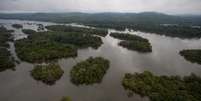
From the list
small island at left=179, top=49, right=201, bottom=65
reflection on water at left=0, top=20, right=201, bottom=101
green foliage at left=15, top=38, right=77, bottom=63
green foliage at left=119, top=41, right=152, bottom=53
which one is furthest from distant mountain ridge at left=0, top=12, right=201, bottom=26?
reflection on water at left=0, top=20, right=201, bottom=101

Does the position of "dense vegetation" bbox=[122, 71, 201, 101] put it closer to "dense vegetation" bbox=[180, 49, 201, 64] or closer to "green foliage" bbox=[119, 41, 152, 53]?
"dense vegetation" bbox=[180, 49, 201, 64]

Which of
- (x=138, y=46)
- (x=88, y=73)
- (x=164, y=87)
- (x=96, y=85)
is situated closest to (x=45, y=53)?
(x=88, y=73)

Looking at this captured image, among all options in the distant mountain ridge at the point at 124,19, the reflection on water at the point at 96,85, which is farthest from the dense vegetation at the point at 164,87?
the distant mountain ridge at the point at 124,19

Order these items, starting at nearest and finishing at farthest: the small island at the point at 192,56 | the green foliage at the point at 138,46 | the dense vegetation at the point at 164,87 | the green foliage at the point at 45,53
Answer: the dense vegetation at the point at 164,87, the green foliage at the point at 45,53, the small island at the point at 192,56, the green foliage at the point at 138,46

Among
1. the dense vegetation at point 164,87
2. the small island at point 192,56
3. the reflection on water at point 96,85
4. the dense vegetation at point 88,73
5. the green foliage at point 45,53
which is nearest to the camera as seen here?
the dense vegetation at point 164,87

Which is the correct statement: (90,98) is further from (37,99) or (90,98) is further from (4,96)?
(4,96)

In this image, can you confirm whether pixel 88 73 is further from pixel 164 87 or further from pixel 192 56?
pixel 192 56

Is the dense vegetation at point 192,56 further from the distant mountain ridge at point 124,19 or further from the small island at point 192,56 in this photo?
the distant mountain ridge at point 124,19
